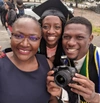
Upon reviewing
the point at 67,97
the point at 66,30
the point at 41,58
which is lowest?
the point at 67,97

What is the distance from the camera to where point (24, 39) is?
1832 mm

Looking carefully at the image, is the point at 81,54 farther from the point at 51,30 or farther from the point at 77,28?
the point at 51,30

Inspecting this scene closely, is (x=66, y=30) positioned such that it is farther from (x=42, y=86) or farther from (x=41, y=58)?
(x=42, y=86)

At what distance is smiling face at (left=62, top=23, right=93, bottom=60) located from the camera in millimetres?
2113

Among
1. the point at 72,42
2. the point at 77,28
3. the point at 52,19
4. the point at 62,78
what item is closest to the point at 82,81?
the point at 62,78

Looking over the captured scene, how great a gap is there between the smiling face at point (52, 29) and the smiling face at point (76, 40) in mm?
313

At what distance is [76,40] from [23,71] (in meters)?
0.58

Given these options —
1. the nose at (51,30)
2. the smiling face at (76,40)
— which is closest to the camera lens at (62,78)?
the smiling face at (76,40)

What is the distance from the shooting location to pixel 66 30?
218cm

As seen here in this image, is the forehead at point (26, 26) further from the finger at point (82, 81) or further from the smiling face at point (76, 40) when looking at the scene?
the finger at point (82, 81)

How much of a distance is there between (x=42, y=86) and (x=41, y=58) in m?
0.27

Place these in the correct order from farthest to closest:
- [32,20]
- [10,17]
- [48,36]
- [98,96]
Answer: [10,17] → [48,36] → [98,96] → [32,20]

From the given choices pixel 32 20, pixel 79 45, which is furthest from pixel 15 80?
pixel 79 45

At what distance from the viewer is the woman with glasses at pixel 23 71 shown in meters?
1.75
